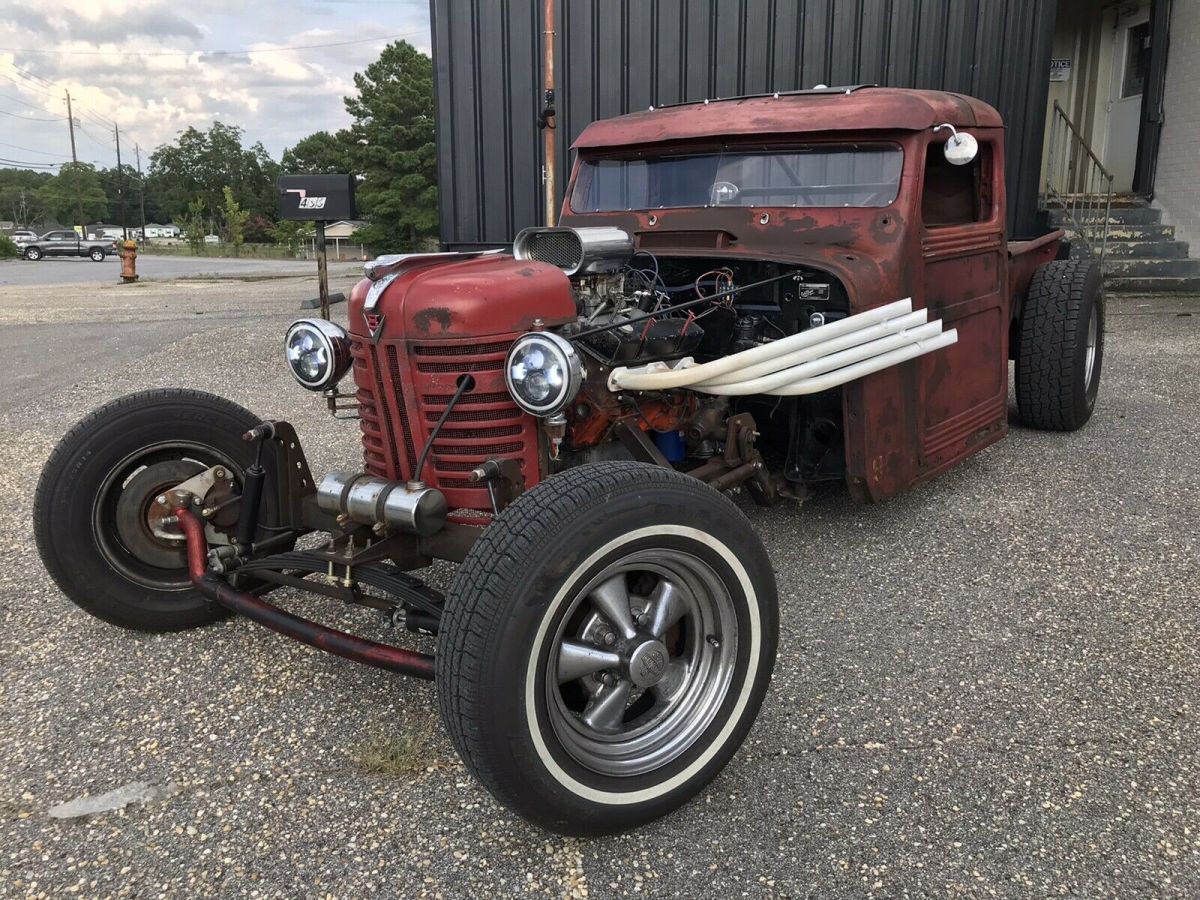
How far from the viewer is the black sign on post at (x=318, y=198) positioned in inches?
163

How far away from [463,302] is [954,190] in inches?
103

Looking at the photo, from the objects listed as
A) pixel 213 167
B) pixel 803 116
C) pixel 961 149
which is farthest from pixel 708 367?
pixel 213 167

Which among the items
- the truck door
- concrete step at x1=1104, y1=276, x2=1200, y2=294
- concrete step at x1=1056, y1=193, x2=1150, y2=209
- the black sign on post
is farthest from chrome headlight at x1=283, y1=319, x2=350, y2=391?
concrete step at x1=1056, y1=193, x2=1150, y2=209

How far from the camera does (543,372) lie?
8.51 feet

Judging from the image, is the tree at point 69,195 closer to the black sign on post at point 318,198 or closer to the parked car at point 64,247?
the parked car at point 64,247

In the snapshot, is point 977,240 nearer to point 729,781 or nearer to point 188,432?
point 729,781

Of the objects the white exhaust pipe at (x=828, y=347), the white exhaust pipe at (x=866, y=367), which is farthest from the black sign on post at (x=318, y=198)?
the white exhaust pipe at (x=866, y=367)

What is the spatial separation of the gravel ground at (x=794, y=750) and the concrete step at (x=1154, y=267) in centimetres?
804

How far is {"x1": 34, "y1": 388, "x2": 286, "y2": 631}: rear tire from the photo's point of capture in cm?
300

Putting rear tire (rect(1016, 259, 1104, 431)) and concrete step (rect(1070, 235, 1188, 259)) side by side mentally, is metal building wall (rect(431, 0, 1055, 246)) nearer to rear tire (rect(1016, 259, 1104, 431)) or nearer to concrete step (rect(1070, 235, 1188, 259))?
rear tire (rect(1016, 259, 1104, 431))

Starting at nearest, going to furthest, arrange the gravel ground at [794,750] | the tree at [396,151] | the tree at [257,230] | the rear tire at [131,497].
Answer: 1. the gravel ground at [794,750]
2. the rear tire at [131,497]
3. the tree at [396,151]
4. the tree at [257,230]

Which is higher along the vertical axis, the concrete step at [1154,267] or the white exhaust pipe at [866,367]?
the concrete step at [1154,267]

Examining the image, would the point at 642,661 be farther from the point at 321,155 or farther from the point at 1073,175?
the point at 321,155

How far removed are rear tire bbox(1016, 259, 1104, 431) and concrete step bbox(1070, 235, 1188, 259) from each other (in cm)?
652
